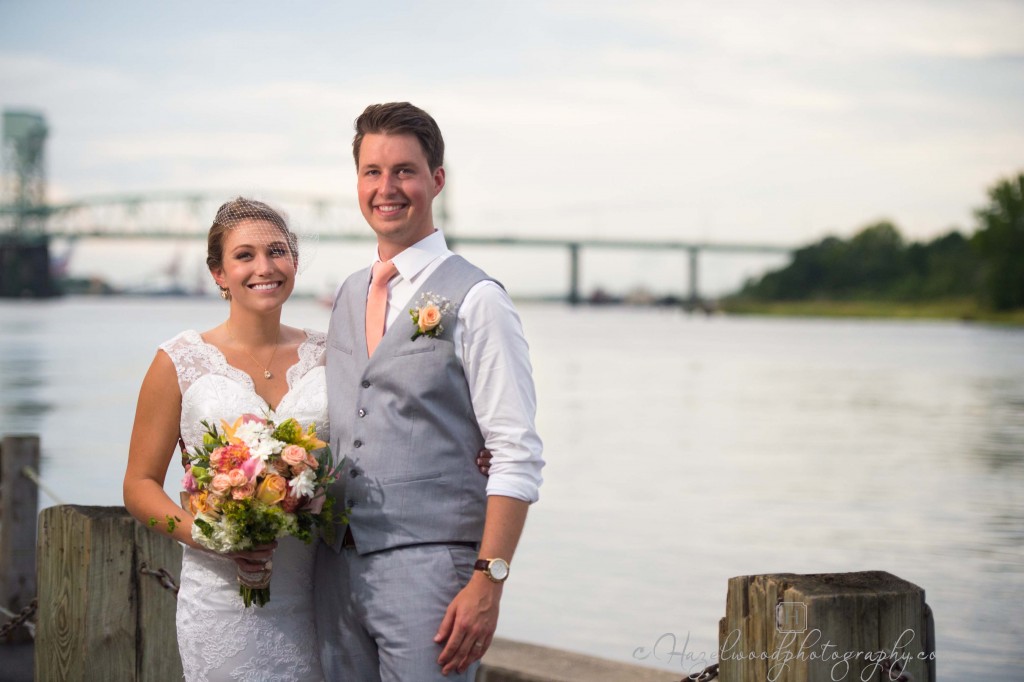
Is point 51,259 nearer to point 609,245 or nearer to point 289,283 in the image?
point 609,245

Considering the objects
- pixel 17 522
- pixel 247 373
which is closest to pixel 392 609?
pixel 247 373

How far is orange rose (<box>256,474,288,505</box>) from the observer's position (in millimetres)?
2611

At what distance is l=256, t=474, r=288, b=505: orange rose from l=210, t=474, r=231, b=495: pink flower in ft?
0.21

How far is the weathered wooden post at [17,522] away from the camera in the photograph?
18.8 feet

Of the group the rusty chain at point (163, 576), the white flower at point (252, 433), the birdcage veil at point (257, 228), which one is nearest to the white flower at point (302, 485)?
the white flower at point (252, 433)

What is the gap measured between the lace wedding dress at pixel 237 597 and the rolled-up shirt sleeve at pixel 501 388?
50 centimetres

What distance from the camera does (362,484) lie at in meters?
2.75

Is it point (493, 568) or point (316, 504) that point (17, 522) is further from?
point (493, 568)

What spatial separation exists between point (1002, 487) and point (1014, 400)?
13296 mm

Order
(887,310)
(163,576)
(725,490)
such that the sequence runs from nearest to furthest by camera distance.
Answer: (163,576) < (725,490) < (887,310)

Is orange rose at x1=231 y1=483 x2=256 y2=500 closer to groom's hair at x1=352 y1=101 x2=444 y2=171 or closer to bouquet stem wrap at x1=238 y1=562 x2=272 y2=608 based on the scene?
bouquet stem wrap at x1=238 y1=562 x2=272 y2=608

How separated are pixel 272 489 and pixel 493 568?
1.62 ft

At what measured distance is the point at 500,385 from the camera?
105 inches

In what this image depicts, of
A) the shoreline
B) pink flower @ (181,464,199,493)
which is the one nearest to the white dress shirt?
pink flower @ (181,464,199,493)
